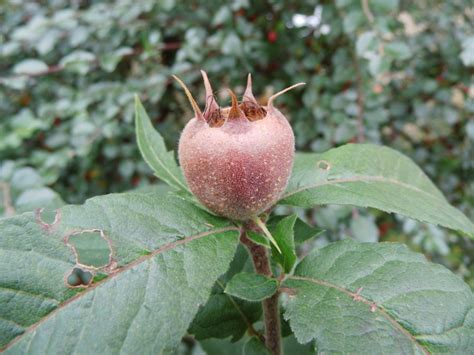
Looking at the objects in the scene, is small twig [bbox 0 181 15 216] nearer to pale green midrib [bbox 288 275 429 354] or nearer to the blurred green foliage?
the blurred green foliage

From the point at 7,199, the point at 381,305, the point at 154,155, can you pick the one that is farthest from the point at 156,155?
the point at 7,199

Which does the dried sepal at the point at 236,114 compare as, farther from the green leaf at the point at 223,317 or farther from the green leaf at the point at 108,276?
the green leaf at the point at 223,317

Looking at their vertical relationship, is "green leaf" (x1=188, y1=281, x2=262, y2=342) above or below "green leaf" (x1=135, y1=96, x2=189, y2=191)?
below

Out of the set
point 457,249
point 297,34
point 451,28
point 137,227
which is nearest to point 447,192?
point 457,249

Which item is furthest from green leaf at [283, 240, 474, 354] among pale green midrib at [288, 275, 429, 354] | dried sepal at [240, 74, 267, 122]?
dried sepal at [240, 74, 267, 122]

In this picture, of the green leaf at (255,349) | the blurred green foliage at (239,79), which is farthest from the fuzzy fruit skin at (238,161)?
the blurred green foliage at (239,79)

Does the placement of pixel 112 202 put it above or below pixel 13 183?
above

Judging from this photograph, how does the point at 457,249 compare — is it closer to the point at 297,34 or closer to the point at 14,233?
the point at 297,34

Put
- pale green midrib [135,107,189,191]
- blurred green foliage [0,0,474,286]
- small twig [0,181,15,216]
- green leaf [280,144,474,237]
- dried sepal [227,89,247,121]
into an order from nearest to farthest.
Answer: dried sepal [227,89,247,121]
green leaf [280,144,474,237]
pale green midrib [135,107,189,191]
small twig [0,181,15,216]
blurred green foliage [0,0,474,286]
